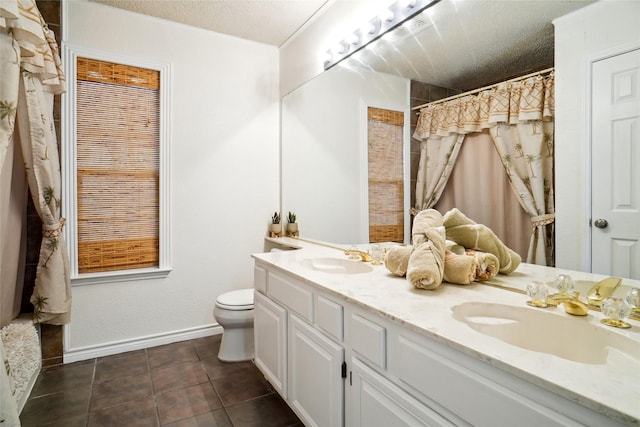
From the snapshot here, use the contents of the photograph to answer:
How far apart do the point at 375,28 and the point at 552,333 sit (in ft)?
5.84

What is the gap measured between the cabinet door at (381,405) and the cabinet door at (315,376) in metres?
0.09

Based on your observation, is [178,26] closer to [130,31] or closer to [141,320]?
[130,31]

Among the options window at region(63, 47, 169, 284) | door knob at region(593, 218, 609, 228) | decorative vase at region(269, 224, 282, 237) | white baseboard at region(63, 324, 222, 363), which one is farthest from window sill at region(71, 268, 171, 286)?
door knob at region(593, 218, 609, 228)

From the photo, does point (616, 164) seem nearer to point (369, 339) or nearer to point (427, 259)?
point (427, 259)

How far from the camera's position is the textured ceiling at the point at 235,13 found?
7.98 ft

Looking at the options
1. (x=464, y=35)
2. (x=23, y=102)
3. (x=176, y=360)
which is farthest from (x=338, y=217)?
(x=23, y=102)

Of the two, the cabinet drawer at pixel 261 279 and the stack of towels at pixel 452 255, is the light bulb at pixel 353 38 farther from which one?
the cabinet drawer at pixel 261 279

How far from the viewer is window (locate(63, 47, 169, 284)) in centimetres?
242

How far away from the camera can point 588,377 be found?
69 cm

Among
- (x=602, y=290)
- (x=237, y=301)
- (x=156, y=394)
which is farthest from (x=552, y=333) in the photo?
(x=156, y=394)

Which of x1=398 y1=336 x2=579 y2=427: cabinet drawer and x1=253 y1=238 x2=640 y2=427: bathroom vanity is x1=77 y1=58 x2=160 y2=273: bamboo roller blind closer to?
x1=253 y1=238 x2=640 y2=427: bathroom vanity

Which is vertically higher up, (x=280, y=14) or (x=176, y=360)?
(x=280, y=14)

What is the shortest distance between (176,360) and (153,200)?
1.18 m

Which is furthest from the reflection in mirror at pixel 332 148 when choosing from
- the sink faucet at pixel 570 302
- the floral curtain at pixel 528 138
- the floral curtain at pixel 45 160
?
the floral curtain at pixel 45 160
